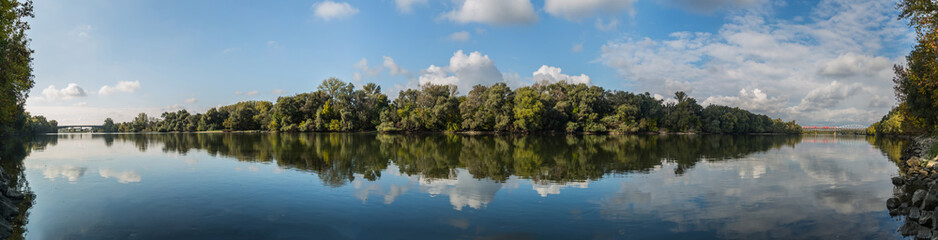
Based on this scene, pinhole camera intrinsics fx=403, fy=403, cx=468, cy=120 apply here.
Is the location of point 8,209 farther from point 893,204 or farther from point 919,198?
point 893,204

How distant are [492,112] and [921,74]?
58.0 m

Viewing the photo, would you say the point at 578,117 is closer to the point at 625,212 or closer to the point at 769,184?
the point at 769,184

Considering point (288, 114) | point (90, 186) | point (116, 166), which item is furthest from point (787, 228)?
point (288, 114)

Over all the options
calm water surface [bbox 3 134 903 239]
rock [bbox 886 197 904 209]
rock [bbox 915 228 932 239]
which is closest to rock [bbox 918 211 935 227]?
rock [bbox 915 228 932 239]

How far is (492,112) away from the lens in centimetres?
7744

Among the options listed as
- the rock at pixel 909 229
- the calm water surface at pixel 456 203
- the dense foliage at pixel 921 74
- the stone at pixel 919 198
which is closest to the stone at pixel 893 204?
the calm water surface at pixel 456 203

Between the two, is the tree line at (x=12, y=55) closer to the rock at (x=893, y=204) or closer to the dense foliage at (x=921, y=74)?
the rock at (x=893, y=204)

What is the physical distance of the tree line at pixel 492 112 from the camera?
254 feet

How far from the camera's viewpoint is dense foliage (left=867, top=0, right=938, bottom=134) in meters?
17.8

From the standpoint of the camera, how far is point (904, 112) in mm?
32312

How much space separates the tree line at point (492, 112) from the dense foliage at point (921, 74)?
46.2 meters

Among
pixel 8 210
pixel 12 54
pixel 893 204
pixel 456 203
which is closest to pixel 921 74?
pixel 893 204

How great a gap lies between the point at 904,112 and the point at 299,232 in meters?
45.4

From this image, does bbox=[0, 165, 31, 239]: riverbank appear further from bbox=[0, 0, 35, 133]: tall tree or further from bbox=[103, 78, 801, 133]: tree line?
bbox=[103, 78, 801, 133]: tree line
